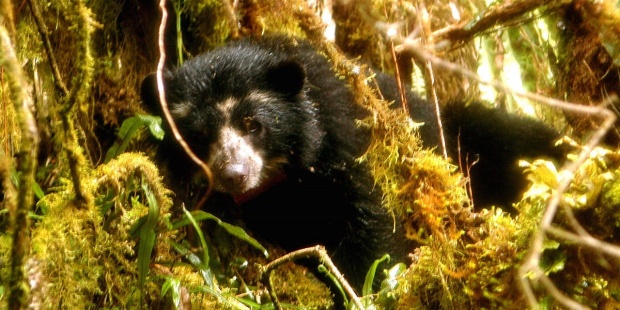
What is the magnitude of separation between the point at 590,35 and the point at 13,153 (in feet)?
12.0

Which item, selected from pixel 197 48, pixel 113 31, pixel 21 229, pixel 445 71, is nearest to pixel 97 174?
pixel 21 229

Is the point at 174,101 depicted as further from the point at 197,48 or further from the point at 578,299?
the point at 578,299

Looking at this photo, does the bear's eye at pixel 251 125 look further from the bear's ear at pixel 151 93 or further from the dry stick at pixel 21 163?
the dry stick at pixel 21 163

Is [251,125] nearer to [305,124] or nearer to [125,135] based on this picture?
[305,124]

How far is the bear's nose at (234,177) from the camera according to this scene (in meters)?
4.21

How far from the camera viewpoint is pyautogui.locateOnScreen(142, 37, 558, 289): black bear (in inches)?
178

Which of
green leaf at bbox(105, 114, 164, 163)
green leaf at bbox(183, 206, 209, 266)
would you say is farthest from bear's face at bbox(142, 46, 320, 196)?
green leaf at bbox(183, 206, 209, 266)

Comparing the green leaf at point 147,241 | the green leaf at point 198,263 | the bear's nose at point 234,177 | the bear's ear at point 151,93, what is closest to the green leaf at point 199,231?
the green leaf at point 198,263

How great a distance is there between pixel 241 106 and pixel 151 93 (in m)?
0.57

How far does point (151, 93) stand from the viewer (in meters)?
4.51

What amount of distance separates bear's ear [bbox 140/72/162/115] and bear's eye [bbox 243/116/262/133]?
548 mm

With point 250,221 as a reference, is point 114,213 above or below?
above

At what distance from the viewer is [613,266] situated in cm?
243

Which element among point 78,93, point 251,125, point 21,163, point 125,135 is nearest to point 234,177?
point 251,125
